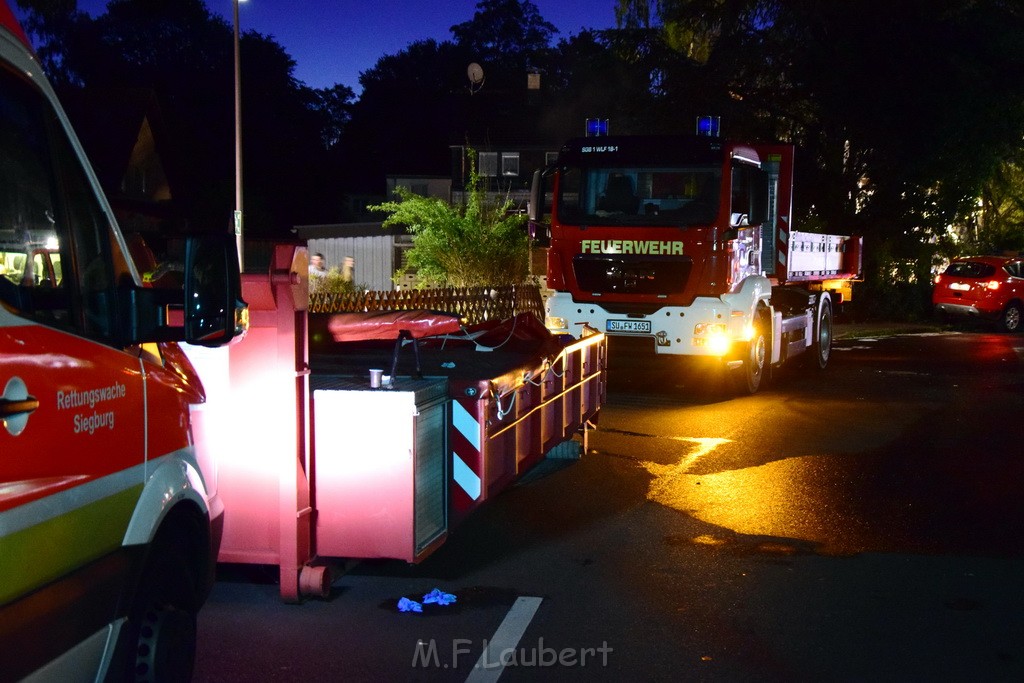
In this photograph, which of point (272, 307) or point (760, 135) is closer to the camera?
point (272, 307)

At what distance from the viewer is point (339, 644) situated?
17.3 ft

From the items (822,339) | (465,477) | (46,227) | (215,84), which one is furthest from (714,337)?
(215,84)

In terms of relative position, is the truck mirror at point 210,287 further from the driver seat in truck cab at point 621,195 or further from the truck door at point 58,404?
the driver seat in truck cab at point 621,195

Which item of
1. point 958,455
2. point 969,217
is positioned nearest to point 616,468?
point 958,455

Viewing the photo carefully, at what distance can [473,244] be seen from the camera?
23.8 meters

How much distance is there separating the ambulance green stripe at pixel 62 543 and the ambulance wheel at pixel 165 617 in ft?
1.04

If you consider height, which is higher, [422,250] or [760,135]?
[760,135]

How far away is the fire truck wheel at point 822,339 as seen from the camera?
714 inches

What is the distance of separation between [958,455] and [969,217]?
24.6 metres

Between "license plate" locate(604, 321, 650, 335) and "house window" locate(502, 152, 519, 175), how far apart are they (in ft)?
143

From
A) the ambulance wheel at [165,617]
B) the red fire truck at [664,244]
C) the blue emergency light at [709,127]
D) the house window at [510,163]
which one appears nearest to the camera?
the ambulance wheel at [165,617]

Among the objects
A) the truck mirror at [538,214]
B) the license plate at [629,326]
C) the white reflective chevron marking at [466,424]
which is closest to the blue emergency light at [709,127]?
the truck mirror at [538,214]

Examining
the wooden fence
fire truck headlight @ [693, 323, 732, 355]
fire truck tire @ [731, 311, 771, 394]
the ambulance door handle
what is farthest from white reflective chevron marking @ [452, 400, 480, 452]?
the wooden fence

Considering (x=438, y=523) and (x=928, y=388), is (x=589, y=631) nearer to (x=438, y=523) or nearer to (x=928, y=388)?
(x=438, y=523)
